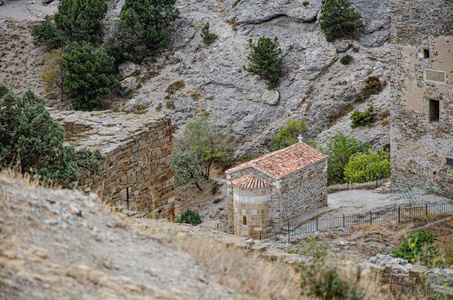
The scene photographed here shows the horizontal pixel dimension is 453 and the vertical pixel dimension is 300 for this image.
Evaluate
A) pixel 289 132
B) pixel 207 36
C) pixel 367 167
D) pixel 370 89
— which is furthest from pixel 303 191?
pixel 207 36

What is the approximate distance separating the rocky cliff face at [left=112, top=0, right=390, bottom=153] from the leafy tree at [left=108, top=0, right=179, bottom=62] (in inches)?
57.8

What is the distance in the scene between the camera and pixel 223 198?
127ft

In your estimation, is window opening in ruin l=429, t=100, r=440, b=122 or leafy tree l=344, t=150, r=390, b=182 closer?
window opening in ruin l=429, t=100, r=440, b=122

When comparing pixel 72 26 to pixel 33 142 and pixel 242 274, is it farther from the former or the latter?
pixel 242 274

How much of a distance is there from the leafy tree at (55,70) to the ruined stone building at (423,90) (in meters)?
33.9

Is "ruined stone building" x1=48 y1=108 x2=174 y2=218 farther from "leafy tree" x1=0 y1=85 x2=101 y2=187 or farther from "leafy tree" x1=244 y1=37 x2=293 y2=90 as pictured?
"leafy tree" x1=244 y1=37 x2=293 y2=90

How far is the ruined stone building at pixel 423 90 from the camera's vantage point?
2452cm

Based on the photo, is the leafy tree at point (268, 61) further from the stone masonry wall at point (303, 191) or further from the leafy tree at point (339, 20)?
the stone masonry wall at point (303, 191)

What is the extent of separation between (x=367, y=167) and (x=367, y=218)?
26.7 ft

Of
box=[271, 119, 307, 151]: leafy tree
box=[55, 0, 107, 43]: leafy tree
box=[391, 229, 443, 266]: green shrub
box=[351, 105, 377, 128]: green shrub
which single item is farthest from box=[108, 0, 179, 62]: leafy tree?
box=[391, 229, 443, 266]: green shrub

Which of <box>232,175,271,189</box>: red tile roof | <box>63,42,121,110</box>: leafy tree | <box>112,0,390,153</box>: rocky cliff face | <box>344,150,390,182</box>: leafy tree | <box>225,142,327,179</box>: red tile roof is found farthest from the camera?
<box>63,42,121,110</box>: leafy tree

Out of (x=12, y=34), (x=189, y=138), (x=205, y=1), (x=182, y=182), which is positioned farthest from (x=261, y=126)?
(x=12, y=34)

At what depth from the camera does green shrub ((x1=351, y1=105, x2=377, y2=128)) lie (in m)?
39.1

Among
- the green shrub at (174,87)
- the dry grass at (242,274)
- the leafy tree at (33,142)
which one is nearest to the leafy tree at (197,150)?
the green shrub at (174,87)
